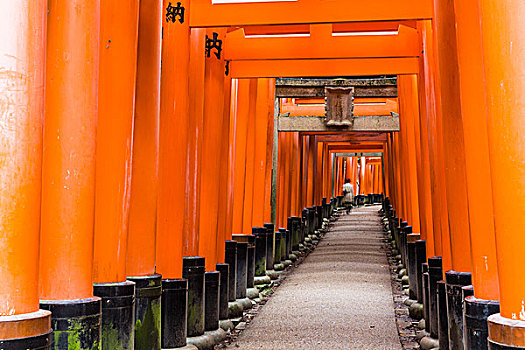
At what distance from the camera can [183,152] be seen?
6941 mm

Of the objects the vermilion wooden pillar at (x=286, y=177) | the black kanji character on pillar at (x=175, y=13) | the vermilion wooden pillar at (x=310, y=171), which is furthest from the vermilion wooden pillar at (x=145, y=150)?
the vermilion wooden pillar at (x=310, y=171)

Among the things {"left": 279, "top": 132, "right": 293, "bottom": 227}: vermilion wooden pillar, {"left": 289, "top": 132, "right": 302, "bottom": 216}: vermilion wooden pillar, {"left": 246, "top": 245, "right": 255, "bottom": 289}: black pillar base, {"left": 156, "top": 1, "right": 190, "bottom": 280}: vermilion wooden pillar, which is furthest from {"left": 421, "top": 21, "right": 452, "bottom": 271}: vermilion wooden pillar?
{"left": 289, "top": 132, "right": 302, "bottom": 216}: vermilion wooden pillar

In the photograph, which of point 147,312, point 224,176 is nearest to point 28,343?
point 147,312

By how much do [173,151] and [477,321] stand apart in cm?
389

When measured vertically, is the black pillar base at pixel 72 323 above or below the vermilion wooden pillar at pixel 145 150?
below

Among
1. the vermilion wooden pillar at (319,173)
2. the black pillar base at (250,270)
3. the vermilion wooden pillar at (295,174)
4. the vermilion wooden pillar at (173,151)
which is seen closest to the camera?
the vermilion wooden pillar at (173,151)

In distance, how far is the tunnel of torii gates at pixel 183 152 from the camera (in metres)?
3.09

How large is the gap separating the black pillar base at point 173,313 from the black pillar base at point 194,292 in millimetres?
737

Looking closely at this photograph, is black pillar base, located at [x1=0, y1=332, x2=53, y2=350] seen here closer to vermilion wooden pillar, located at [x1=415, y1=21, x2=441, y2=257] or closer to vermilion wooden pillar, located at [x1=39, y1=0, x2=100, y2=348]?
vermilion wooden pillar, located at [x1=39, y1=0, x2=100, y2=348]

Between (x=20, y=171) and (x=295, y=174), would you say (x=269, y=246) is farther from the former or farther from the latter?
(x=20, y=171)

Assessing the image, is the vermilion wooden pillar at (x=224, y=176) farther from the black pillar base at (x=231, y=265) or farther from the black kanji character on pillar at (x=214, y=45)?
the black kanji character on pillar at (x=214, y=45)

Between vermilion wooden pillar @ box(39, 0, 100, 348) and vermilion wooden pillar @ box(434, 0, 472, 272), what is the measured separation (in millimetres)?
2713

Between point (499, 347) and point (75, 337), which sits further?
point (75, 337)

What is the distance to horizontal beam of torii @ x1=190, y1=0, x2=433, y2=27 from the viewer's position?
7000 millimetres
